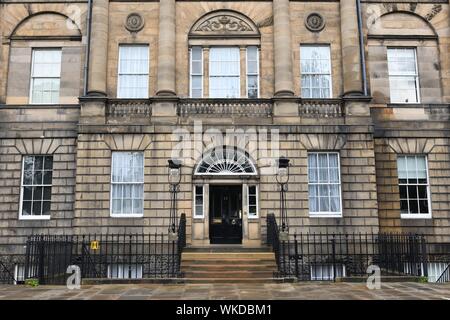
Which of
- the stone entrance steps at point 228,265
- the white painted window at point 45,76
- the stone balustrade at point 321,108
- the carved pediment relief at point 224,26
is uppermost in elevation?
the carved pediment relief at point 224,26

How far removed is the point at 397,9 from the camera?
68.9ft

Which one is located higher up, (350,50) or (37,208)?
(350,50)

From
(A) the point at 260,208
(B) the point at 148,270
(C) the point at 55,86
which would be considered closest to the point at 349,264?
(A) the point at 260,208

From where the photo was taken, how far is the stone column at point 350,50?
19.6 m

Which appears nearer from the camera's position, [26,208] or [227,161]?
[227,161]

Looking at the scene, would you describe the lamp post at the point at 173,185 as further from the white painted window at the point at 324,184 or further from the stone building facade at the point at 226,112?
the white painted window at the point at 324,184

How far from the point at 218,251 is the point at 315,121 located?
6.78 metres

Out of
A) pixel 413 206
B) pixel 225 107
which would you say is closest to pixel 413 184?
pixel 413 206

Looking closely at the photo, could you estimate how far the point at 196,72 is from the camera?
66.4 feet

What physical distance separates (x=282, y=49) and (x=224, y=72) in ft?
8.78

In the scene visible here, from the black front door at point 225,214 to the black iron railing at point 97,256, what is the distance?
1714mm

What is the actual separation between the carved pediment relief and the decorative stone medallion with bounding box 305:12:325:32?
2.31m

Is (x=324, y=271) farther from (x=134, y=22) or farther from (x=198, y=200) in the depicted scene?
(x=134, y=22)

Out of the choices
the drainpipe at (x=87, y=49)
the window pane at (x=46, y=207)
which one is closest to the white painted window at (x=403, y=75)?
the drainpipe at (x=87, y=49)
